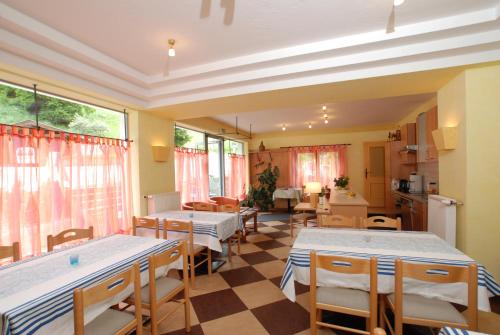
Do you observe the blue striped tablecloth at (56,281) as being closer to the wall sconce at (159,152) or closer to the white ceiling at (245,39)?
the white ceiling at (245,39)

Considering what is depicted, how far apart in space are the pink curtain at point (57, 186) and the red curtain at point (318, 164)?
16.7 ft

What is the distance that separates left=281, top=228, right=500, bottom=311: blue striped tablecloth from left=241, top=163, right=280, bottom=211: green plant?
4.39m

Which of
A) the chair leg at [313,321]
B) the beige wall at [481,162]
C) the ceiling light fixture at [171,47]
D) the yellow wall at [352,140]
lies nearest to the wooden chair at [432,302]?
the chair leg at [313,321]

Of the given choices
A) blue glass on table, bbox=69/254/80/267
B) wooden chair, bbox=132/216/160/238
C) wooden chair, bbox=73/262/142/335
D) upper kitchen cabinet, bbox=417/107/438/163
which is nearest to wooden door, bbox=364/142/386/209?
upper kitchen cabinet, bbox=417/107/438/163

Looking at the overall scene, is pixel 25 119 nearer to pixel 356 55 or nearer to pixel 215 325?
pixel 215 325

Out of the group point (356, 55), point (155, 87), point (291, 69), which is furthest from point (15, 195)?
point (356, 55)

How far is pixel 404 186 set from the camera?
487 centimetres

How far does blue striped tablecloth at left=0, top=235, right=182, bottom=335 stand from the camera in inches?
42.4

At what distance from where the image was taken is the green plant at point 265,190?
6.56m

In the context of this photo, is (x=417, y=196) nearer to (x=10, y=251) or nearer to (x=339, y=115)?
(x=339, y=115)

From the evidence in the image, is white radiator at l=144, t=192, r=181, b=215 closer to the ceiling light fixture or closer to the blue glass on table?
the blue glass on table

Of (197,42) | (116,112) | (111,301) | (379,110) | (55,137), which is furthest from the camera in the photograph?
(379,110)

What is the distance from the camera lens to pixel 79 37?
215 cm

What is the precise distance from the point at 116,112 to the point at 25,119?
1.17 m
